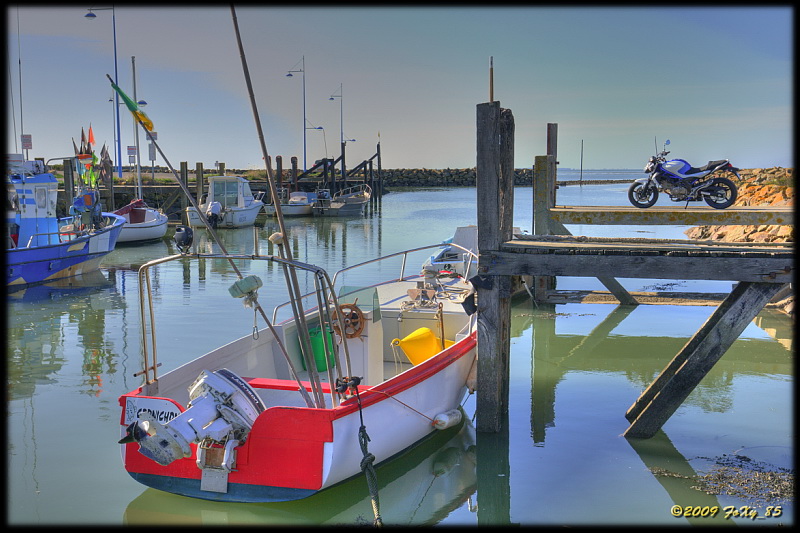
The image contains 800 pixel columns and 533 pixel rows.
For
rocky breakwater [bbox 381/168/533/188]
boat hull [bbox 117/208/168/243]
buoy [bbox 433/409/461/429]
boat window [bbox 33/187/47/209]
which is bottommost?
buoy [bbox 433/409/461/429]

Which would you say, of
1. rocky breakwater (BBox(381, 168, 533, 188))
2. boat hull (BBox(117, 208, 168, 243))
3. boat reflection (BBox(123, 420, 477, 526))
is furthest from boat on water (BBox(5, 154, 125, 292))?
rocky breakwater (BBox(381, 168, 533, 188))

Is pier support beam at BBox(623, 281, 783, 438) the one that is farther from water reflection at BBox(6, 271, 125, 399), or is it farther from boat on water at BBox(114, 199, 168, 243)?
boat on water at BBox(114, 199, 168, 243)

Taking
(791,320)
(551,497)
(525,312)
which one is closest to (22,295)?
(525,312)

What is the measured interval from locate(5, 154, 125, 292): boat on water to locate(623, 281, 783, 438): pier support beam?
14969 mm

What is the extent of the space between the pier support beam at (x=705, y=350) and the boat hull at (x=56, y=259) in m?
15.3

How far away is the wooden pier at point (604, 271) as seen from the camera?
22.5ft

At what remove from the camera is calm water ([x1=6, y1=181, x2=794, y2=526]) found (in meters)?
6.52

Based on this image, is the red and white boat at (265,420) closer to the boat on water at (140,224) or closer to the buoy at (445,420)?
the buoy at (445,420)

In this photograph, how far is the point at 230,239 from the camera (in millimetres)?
30797

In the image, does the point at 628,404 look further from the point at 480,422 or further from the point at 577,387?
the point at 480,422

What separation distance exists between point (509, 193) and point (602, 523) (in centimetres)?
341

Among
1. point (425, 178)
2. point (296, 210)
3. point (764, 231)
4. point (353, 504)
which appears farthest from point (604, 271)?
point (425, 178)

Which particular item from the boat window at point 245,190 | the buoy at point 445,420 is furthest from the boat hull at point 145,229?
the buoy at point 445,420

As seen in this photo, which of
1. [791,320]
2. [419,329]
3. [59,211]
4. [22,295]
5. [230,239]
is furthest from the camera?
[59,211]
